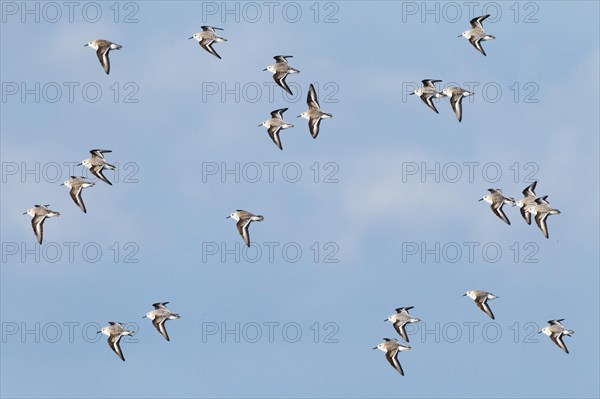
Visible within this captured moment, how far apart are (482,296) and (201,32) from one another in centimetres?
866

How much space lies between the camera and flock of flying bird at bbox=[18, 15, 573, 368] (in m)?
39.3

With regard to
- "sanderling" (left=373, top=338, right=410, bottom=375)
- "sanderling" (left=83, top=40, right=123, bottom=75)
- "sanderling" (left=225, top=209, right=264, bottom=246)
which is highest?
"sanderling" (left=83, top=40, right=123, bottom=75)

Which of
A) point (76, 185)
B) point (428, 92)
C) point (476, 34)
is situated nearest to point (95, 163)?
point (76, 185)

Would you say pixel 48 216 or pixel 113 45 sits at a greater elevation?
pixel 113 45

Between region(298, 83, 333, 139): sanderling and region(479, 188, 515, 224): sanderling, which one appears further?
region(298, 83, 333, 139): sanderling

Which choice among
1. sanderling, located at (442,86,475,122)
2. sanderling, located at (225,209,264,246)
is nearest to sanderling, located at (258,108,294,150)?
sanderling, located at (225,209,264,246)

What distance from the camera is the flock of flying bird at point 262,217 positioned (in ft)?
129

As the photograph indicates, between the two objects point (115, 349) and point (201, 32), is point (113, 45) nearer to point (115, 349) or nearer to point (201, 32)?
point (201, 32)

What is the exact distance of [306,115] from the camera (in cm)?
4097

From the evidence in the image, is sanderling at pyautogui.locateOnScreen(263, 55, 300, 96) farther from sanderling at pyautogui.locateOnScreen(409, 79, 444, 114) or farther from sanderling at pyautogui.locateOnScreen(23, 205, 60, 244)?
sanderling at pyautogui.locateOnScreen(23, 205, 60, 244)

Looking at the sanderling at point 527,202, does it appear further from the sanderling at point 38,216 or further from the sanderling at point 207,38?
the sanderling at point 38,216

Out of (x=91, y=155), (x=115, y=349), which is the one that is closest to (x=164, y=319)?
(x=115, y=349)

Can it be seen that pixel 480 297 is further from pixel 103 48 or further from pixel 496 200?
pixel 103 48

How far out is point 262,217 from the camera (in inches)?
1554
